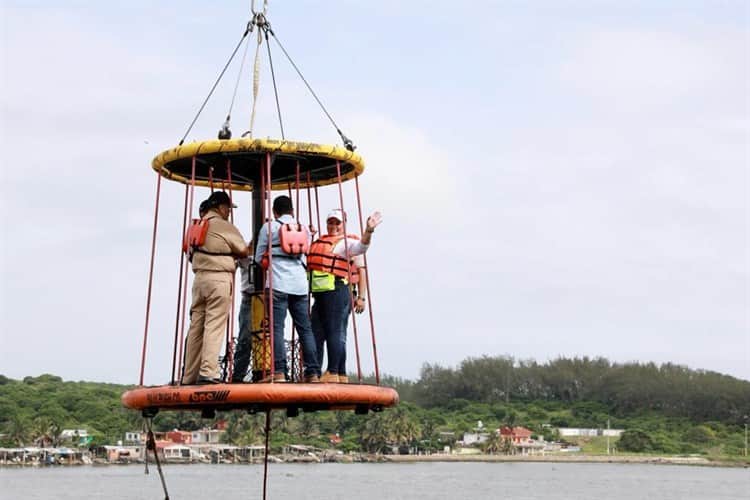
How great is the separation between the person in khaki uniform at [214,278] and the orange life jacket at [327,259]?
0.73 m

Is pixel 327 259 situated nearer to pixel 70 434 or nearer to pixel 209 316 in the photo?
pixel 209 316

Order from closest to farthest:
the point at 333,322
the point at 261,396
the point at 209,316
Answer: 1. the point at 261,396
2. the point at 209,316
3. the point at 333,322

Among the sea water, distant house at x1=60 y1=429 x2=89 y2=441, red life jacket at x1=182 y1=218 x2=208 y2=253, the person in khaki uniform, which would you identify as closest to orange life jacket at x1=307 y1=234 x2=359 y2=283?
the person in khaki uniform

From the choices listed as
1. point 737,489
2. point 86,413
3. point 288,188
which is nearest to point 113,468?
point 86,413

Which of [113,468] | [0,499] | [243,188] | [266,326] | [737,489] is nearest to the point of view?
[266,326]

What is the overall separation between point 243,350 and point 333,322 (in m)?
0.94

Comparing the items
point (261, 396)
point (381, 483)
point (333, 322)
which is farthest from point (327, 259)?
point (381, 483)

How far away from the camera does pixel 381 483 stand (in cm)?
14338

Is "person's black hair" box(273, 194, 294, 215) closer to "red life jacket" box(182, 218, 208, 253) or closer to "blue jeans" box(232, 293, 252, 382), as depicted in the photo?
"red life jacket" box(182, 218, 208, 253)

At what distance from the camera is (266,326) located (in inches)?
516

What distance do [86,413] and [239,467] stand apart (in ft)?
79.3

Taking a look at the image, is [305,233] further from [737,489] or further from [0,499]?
[737,489]

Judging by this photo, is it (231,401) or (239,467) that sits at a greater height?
(239,467)

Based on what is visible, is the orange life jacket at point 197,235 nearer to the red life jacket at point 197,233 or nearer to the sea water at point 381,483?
the red life jacket at point 197,233
